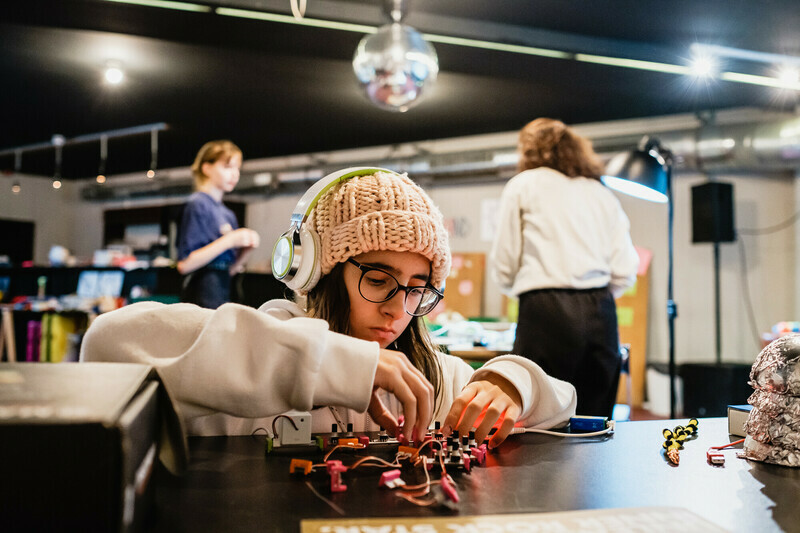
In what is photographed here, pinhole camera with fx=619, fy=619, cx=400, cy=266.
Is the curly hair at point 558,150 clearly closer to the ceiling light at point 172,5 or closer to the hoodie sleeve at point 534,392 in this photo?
the hoodie sleeve at point 534,392

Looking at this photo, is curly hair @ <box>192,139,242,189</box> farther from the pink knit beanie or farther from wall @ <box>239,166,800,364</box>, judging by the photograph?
wall @ <box>239,166,800,364</box>

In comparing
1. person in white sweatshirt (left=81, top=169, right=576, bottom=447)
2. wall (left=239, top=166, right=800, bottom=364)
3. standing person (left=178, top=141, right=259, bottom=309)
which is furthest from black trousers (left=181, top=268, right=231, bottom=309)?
wall (left=239, top=166, right=800, bottom=364)

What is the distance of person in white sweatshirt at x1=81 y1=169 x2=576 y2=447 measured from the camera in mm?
792

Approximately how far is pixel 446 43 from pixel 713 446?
386 centimetres

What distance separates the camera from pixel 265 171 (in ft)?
26.1

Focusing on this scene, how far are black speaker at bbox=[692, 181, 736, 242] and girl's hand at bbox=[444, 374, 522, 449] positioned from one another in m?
4.64

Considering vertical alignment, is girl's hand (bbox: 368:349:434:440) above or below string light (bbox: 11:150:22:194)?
below

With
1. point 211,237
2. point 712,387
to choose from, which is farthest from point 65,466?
point 712,387

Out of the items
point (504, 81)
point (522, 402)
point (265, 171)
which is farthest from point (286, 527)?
point (265, 171)

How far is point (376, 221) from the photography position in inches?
46.4

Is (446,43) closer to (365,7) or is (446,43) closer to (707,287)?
(365,7)

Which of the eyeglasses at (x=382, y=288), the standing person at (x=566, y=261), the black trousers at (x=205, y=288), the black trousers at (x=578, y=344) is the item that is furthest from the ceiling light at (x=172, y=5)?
the eyeglasses at (x=382, y=288)

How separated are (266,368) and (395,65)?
260cm

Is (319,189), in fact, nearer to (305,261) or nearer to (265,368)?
(305,261)
